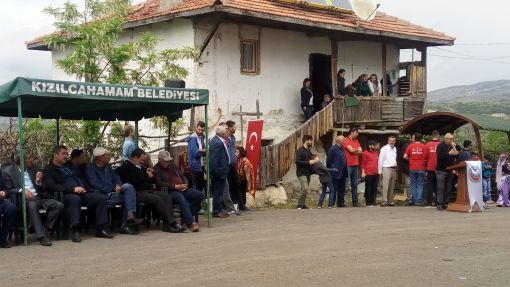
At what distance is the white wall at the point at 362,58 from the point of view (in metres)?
23.9

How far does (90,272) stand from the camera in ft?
26.9

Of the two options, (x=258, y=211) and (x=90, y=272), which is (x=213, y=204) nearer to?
(x=258, y=211)

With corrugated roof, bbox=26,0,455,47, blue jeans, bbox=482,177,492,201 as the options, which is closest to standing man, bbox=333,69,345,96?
corrugated roof, bbox=26,0,455,47

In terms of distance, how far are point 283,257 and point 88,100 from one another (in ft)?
15.0

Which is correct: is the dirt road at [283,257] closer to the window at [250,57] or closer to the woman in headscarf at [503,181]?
the woman in headscarf at [503,181]

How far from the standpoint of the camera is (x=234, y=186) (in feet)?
48.8

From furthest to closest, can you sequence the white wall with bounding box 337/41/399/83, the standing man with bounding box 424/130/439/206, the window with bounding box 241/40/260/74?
the white wall with bounding box 337/41/399/83 → the window with bounding box 241/40/260/74 → the standing man with bounding box 424/130/439/206

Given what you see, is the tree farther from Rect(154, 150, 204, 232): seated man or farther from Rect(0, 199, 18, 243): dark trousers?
Rect(0, 199, 18, 243): dark trousers

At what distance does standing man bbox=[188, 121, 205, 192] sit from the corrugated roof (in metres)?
5.75

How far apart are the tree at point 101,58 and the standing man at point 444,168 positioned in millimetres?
6725

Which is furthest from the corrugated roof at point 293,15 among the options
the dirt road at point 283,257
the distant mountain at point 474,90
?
the distant mountain at point 474,90

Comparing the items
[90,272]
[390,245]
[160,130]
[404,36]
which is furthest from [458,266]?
[404,36]

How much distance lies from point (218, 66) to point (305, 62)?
370 centimetres

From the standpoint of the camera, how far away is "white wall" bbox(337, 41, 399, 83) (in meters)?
23.9
